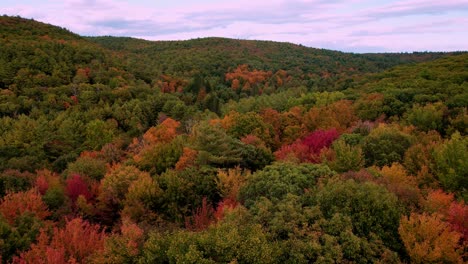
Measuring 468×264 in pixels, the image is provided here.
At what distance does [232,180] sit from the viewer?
32.1m

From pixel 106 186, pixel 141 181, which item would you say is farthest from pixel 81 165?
pixel 141 181

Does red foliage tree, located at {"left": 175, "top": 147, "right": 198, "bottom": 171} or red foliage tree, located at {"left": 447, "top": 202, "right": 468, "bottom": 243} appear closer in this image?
red foliage tree, located at {"left": 447, "top": 202, "right": 468, "bottom": 243}

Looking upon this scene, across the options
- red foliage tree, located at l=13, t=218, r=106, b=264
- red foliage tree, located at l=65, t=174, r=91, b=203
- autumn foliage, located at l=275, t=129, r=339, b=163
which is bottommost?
red foliage tree, located at l=65, t=174, r=91, b=203

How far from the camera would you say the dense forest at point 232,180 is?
63.6 ft

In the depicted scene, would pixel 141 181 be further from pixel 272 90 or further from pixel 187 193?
pixel 272 90

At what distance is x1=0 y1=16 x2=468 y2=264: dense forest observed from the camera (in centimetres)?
1938

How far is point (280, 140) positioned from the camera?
5728 centimetres

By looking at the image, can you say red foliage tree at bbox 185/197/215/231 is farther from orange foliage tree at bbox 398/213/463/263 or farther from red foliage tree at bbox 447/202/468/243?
red foliage tree at bbox 447/202/468/243

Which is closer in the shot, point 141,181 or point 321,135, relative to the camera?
point 141,181

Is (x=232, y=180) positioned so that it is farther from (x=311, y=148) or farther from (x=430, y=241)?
(x=430, y=241)

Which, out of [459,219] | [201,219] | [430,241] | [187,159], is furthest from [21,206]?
[459,219]

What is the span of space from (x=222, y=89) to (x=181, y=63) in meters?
32.5

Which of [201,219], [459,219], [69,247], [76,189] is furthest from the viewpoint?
[76,189]

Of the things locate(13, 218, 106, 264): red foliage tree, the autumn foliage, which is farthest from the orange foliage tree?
the autumn foliage
